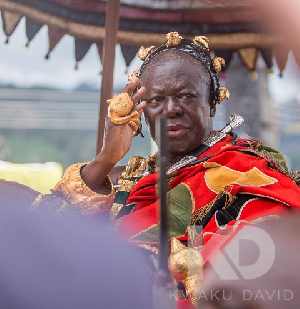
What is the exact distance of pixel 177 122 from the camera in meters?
1.51

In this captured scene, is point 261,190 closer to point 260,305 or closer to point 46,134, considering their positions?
point 260,305

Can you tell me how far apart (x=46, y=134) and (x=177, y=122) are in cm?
1187

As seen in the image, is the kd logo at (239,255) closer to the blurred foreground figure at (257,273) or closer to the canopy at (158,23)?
the blurred foreground figure at (257,273)

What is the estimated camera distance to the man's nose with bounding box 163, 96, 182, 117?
1.50 metres

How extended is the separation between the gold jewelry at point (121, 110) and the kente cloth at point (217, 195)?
0.90ft

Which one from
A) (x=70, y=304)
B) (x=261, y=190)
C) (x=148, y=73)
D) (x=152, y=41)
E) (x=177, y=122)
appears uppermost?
(x=152, y=41)

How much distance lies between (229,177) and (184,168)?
20 cm

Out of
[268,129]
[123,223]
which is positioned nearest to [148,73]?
[123,223]

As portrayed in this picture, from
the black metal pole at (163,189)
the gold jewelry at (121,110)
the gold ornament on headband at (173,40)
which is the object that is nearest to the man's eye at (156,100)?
the gold ornament on headband at (173,40)

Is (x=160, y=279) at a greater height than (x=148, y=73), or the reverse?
(x=148, y=73)

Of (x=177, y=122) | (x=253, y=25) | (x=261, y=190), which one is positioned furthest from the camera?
(x=253, y=25)

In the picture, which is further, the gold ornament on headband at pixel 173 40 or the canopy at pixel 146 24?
the canopy at pixel 146 24

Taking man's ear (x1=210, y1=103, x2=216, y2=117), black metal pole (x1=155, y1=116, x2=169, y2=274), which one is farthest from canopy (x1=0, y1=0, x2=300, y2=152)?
black metal pole (x1=155, y1=116, x2=169, y2=274)

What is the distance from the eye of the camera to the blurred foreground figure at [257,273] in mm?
825
